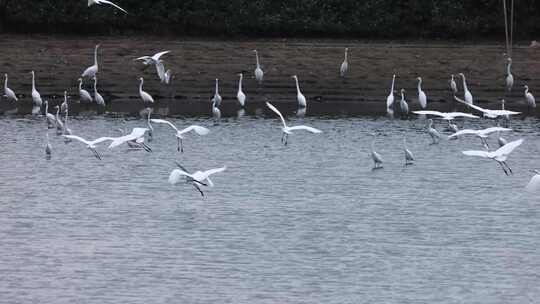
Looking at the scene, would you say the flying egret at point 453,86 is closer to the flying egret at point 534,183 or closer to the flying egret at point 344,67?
the flying egret at point 344,67

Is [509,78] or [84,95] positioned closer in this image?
[84,95]

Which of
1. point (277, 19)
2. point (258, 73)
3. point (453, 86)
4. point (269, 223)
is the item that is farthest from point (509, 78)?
point (269, 223)

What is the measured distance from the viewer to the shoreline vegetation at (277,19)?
136 ft

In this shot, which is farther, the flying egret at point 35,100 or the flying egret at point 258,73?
the flying egret at point 258,73

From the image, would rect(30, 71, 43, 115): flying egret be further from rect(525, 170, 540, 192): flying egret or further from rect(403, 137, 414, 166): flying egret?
rect(525, 170, 540, 192): flying egret

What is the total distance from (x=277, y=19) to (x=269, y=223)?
2106 centimetres

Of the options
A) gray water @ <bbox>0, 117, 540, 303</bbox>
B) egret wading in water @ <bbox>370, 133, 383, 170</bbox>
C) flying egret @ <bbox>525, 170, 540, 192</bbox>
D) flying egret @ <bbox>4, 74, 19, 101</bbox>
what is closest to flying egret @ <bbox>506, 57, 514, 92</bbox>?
gray water @ <bbox>0, 117, 540, 303</bbox>

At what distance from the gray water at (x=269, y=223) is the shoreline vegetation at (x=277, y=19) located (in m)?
11.2

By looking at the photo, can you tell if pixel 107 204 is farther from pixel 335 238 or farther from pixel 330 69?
pixel 330 69

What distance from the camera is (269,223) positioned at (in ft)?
68.7

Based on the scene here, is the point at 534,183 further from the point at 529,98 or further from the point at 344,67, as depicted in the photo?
the point at 344,67

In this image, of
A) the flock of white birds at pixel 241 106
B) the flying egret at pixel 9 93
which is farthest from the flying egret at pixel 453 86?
the flying egret at pixel 9 93

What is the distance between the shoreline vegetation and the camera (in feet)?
136

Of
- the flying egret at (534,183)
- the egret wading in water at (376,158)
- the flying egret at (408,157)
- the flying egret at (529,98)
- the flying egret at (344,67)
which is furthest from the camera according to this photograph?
the flying egret at (344,67)
